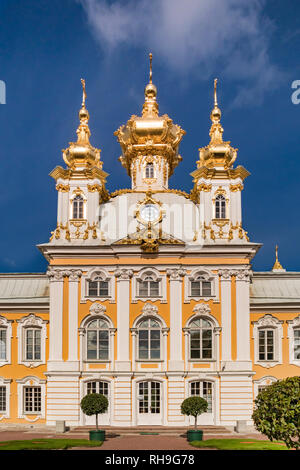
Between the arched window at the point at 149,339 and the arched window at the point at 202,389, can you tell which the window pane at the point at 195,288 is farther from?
the arched window at the point at 202,389

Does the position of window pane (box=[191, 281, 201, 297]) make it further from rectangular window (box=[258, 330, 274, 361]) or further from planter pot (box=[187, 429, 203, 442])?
planter pot (box=[187, 429, 203, 442])

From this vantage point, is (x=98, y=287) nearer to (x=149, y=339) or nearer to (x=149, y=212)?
(x=149, y=339)

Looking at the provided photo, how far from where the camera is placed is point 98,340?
127ft

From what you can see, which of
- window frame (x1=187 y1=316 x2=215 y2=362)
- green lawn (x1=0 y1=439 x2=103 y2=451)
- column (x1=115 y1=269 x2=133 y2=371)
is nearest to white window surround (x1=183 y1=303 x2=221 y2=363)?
window frame (x1=187 y1=316 x2=215 y2=362)

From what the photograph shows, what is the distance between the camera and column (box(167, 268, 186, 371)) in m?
38.0

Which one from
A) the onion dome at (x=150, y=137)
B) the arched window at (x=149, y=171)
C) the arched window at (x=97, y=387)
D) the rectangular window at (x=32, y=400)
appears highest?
the onion dome at (x=150, y=137)

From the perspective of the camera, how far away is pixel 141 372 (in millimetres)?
38000

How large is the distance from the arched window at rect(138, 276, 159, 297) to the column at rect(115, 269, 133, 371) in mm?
745

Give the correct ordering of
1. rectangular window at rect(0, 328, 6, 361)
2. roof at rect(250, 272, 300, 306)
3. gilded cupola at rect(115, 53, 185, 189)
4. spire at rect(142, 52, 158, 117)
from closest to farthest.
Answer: rectangular window at rect(0, 328, 6, 361) < roof at rect(250, 272, 300, 306) < gilded cupola at rect(115, 53, 185, 189) < spire at rect(142, 52, 158, 117)

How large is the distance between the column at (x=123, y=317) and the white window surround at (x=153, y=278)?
13.3 inches

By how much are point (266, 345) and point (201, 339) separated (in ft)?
12.8

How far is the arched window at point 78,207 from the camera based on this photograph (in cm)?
4050

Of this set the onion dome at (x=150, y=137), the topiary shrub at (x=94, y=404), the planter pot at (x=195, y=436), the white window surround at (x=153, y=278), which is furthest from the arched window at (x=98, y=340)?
the onion dome at (x=150, y=137)

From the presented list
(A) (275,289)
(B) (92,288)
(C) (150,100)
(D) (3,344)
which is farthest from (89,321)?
(C) (150,100)
